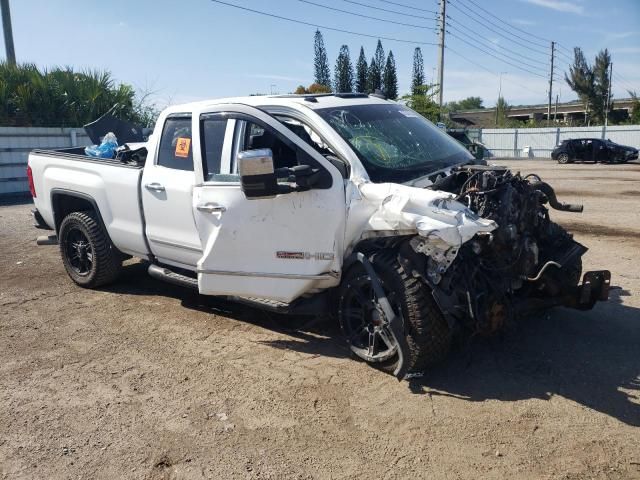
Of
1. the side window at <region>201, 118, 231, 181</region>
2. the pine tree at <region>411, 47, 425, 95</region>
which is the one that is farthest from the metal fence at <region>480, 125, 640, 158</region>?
the side window at <region>201, 118, 231, 181</region>

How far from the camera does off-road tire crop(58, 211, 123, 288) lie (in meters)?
6.25

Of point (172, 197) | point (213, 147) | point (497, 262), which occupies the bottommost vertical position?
point (497, 262)

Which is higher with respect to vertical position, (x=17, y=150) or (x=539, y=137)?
(x=539, y=137)

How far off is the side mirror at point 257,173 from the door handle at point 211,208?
50 centimetres

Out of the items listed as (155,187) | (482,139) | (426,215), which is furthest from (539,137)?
(426,215)

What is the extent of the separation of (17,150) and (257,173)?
14172 millimetres

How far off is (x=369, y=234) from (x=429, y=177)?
29.5 inches

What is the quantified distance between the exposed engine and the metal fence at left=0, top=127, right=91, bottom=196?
14591 millimetres

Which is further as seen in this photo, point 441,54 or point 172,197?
point 441,54

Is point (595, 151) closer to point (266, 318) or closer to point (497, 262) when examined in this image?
point (266, 318)

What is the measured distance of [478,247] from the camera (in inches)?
157

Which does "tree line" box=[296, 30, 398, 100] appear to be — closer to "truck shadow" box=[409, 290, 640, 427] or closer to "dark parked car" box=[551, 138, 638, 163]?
"dark parked car" box=[551, 138, 638, 163]

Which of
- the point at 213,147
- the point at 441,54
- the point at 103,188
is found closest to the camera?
the point at 213,147

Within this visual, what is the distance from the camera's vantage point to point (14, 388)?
13.9 ft
